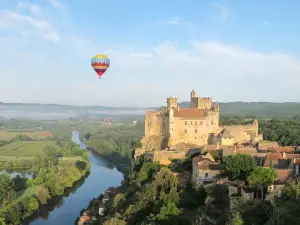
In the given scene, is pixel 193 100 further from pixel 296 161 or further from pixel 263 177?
pixel 263 177

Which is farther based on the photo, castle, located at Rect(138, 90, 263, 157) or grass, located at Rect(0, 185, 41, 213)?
grass, located at Rect(0, 185, 41, 213)

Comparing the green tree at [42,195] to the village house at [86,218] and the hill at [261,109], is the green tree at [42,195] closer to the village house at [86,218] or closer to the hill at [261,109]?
the village house at [86,218]

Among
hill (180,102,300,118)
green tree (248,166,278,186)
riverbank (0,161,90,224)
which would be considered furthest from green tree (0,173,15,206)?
hill (180,102,300,118)

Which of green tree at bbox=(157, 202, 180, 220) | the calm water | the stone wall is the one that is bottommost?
the calm water

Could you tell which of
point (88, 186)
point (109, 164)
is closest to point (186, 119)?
point (88, 186)

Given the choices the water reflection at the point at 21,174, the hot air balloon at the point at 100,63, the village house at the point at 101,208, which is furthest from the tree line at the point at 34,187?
the hot air balloon at the point at 100,63

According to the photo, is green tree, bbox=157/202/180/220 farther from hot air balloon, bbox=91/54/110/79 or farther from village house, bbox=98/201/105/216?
hot air balloon, bbox=91/54/110/79
